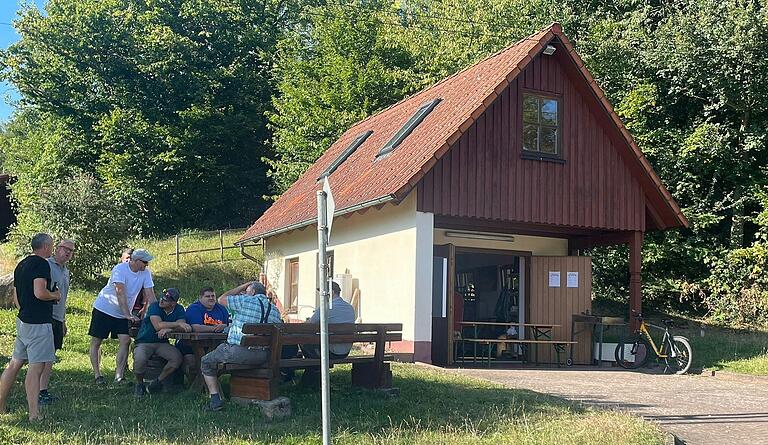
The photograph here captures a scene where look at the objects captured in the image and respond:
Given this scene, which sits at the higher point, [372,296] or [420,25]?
[420,25]

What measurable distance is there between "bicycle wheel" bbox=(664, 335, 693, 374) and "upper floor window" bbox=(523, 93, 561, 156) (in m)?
4.07

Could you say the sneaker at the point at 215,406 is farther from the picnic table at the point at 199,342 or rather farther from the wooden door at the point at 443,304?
the wooden door at the point at 443,304

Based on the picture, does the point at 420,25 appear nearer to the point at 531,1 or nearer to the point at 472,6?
the point at 472,6

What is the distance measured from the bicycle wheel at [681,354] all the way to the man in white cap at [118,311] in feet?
31.0

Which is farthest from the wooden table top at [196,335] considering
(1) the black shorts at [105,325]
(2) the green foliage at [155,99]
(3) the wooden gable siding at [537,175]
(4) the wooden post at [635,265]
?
(2) the green foliage at [155,99]

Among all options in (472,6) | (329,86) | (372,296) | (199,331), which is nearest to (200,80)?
(329,86)

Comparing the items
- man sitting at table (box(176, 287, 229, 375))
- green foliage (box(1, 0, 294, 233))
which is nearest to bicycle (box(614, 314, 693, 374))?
man sitting at table (box(176, 287, 229, 375))

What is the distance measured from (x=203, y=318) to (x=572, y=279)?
8.74m

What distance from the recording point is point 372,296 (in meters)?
16.3

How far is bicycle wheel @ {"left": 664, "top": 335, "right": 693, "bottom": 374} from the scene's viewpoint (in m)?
14.7

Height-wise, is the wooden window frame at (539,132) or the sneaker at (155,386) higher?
the wooden window frame at (539,132)

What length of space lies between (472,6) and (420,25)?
3617mm

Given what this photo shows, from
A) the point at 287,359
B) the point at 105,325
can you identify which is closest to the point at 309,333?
the point at 287,359

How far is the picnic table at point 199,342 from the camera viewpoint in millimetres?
8992
